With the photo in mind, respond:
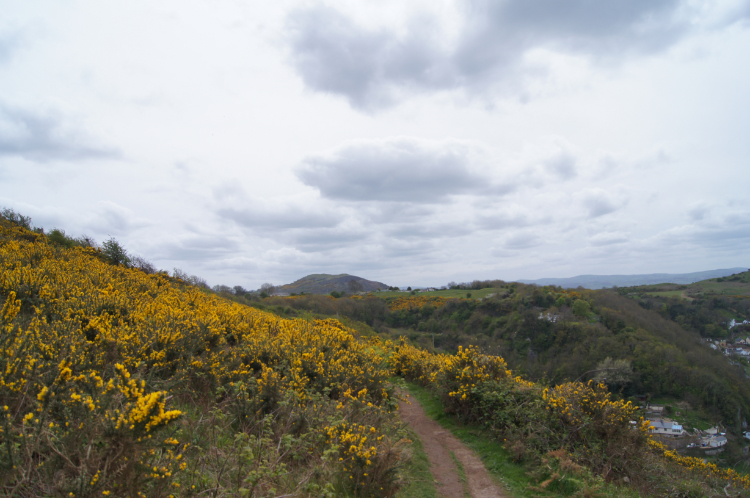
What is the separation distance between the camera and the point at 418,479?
5.65 meters

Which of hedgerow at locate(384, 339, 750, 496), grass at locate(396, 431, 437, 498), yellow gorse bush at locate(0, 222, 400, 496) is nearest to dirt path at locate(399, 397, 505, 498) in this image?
grass at locate(396, 431, 437, 498)

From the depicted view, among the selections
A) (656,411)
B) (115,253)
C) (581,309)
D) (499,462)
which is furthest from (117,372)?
(581,309)

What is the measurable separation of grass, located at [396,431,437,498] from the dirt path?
0.14 m

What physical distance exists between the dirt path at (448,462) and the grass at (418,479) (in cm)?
14

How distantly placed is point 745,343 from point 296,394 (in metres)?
66.0

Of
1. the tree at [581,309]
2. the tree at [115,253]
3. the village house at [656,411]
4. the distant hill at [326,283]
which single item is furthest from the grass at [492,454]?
the distant hill at [326,283]

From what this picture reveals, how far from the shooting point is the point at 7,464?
7.16 ft

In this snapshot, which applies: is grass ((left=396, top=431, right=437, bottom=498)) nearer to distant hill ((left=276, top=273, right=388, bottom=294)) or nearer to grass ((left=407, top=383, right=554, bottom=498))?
grass ((left=407, top=383, right=554, bottom=498))

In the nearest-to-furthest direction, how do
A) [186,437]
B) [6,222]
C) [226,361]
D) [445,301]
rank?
[186,437], [226,361], [6,222], [445,301]

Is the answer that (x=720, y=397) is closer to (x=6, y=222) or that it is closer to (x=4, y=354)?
(x=4, y=354)

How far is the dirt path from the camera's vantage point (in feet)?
19.2

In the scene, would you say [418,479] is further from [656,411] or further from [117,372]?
[656,411]

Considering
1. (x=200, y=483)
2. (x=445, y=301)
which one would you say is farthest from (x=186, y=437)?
(x=445, y=301)

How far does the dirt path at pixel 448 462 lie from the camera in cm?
584
